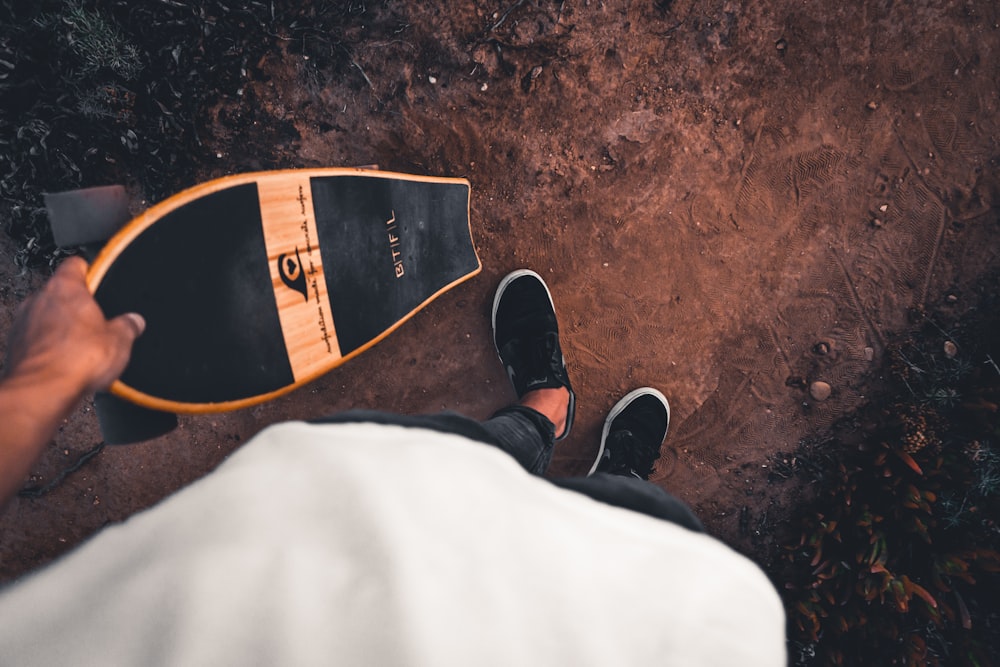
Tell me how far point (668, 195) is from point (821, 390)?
1.15m

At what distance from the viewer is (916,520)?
189 cm

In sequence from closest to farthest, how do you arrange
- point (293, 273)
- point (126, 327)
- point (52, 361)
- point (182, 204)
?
point (52, 361), point (126, 327), point (182, 204), point (293, 273)

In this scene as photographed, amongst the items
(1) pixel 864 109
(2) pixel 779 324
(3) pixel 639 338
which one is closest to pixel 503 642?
(3) pixel 639 338

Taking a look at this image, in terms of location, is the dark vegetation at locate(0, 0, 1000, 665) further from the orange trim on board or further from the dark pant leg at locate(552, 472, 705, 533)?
the dark pant leg at locate(552, 472, 705, 533)

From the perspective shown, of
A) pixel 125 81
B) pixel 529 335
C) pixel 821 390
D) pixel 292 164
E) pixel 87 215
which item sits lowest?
pixel 821 390

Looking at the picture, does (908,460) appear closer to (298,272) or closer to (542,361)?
(542,361)

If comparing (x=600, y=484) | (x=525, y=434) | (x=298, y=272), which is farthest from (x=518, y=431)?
(x=298, y=272)

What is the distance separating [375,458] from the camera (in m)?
0.94

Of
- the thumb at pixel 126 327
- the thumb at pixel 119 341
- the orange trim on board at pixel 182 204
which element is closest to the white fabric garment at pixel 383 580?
the thumb at pixel 119 341

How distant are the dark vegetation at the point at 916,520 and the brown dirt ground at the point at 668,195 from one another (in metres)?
0.15

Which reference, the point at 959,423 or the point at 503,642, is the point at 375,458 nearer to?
the point at 503,642

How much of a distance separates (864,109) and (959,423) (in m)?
1.42

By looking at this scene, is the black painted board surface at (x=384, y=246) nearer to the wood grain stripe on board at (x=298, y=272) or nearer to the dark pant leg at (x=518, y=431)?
the wood grain stripe on board at (x=298, y=272)

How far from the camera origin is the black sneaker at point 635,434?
2.10 meters
